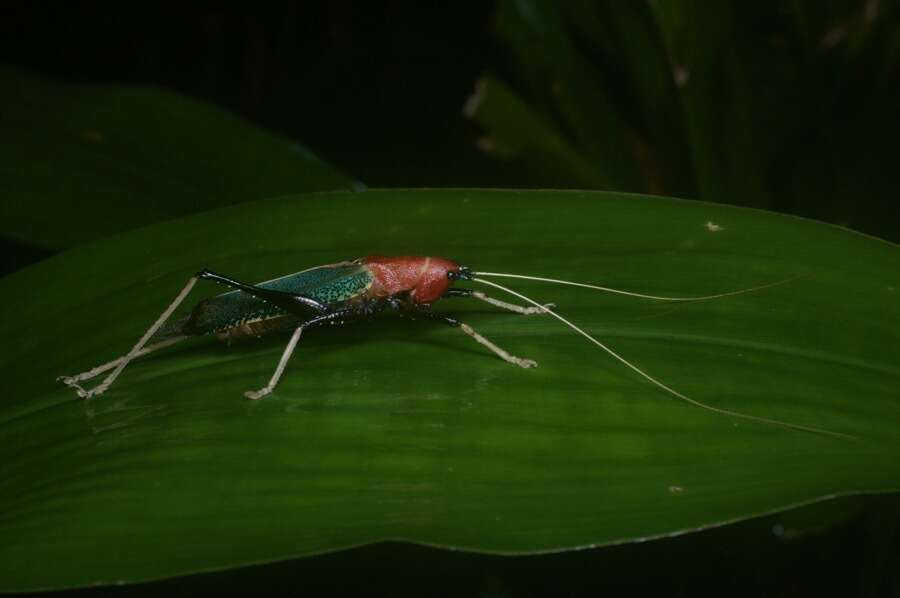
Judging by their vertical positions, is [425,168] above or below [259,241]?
above

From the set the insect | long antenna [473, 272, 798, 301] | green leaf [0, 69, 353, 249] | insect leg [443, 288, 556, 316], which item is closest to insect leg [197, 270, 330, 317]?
the insect

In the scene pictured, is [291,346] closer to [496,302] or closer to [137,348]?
[137,348]

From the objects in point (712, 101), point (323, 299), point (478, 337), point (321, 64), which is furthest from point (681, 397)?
point (321, 64)

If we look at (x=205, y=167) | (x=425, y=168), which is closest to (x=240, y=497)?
(x=205, y=167)

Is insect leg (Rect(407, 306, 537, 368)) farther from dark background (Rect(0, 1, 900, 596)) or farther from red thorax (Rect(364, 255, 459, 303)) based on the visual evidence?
dark background (Rect(0, 1, 900, 596))

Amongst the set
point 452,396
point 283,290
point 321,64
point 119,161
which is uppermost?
point 321,64

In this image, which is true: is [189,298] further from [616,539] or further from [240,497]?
[616,539]

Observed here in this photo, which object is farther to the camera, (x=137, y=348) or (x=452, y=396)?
(x=137, y=348)
